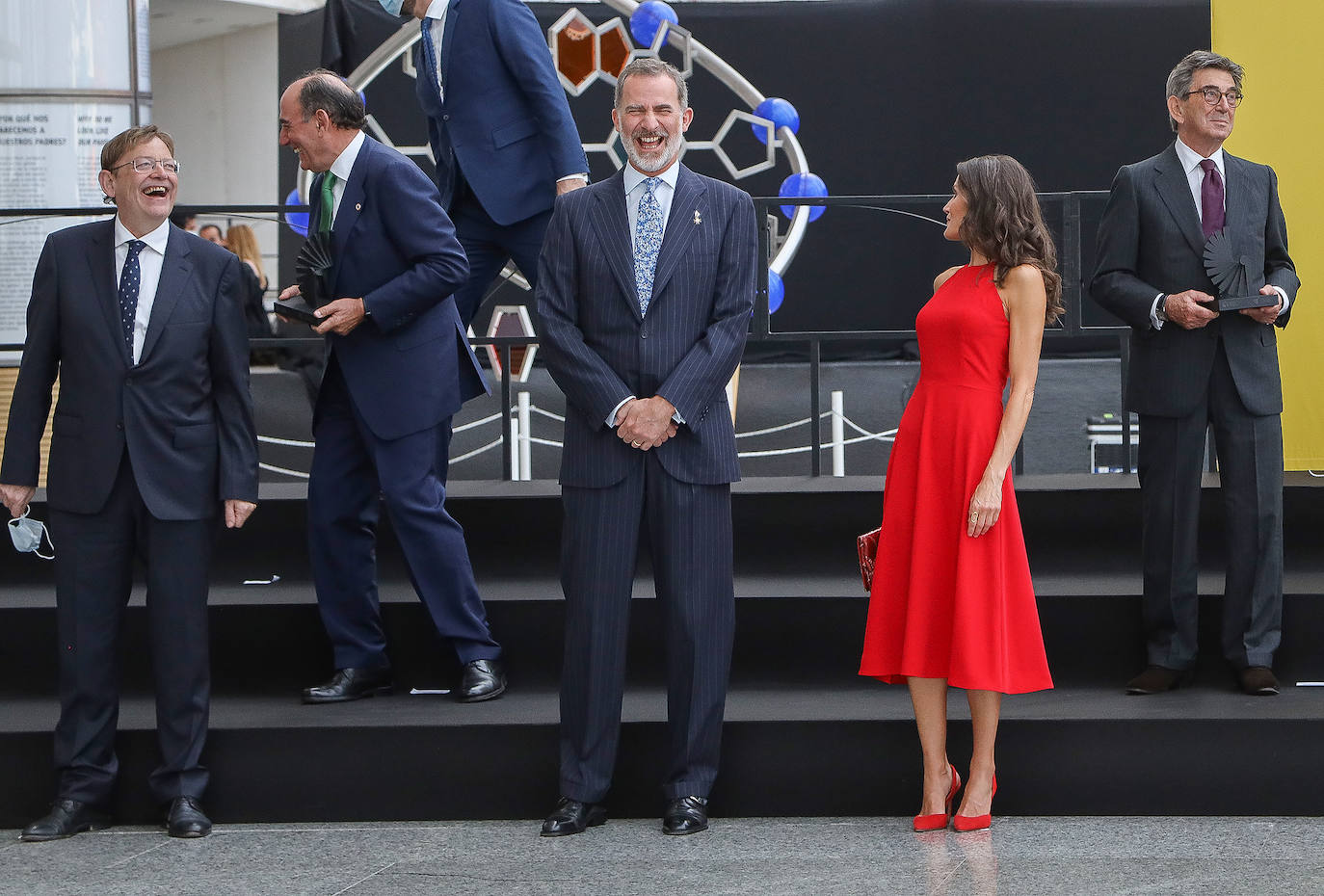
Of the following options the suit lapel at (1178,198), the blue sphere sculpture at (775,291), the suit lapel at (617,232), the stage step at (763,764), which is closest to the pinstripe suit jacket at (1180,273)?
the suit lapel at (1178,198)

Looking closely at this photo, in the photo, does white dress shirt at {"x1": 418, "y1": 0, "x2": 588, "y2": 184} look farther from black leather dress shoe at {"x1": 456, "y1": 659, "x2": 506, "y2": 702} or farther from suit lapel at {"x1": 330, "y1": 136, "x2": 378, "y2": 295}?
black leather dress shoe at {"x1": 456, "y1": 659, "x2": 506, "y2": 702}

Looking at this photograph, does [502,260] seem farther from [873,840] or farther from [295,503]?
[873,840]

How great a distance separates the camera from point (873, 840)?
3465 mm

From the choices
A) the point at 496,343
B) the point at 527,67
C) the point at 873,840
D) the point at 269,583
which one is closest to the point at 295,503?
the point at 269,583

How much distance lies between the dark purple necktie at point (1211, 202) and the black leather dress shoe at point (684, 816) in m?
1.94

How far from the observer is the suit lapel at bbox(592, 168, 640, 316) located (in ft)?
11.5

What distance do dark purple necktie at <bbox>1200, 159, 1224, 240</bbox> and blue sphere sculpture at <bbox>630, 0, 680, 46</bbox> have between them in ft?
14.6

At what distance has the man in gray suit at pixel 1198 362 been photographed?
3938mm

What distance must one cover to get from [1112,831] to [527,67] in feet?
7.72

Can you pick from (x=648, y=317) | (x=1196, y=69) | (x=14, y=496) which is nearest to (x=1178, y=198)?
(x=1196, y=69)

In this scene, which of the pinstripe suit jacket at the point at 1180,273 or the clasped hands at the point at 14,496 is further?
the pinstripe suit jacket at the point at 1180,273

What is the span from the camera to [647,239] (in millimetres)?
3545

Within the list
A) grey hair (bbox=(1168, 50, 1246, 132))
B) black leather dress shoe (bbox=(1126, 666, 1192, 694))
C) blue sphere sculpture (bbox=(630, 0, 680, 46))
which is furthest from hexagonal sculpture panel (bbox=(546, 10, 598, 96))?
black leather dress shoe (bbox=(1126, 666, 1192, 694))

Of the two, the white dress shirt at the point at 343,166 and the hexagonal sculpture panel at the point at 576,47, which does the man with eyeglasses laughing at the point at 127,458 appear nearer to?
the white dress shirt at the point at 343,166
